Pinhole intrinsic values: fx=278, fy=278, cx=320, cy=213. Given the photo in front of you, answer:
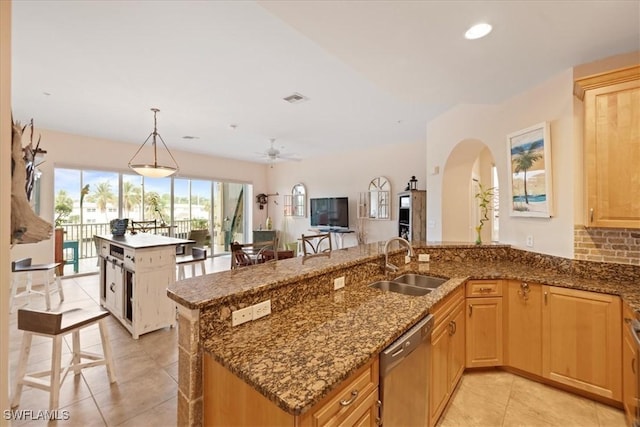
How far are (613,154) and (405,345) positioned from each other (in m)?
2.16

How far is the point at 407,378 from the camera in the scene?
1381 mm

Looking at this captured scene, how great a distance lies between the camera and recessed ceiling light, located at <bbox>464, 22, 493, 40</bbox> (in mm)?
1834

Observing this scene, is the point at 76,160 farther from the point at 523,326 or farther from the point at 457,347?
the point at 523,326

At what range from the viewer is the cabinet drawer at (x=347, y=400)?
914 millimetres

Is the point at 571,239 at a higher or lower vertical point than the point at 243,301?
higher

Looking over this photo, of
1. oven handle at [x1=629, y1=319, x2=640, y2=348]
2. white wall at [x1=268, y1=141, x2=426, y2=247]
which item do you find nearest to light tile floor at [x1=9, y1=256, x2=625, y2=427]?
oven handle at [x1=629, y1=319, x2=640, y2=348]

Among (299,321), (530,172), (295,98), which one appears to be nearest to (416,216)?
(530,172)

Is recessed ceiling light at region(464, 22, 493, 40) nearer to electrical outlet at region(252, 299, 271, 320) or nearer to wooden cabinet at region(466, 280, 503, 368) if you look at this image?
wooden cabinet at region(466, 280, 503, 368)

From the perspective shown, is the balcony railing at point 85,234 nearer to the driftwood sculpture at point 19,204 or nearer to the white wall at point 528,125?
the driftwood sculpture at point 19,204

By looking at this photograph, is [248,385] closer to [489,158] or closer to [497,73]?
[497,73]

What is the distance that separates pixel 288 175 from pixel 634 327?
764cm

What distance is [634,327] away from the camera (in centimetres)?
160

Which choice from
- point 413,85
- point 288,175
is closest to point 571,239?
point 413,85

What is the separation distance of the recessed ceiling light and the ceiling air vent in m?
2.06
